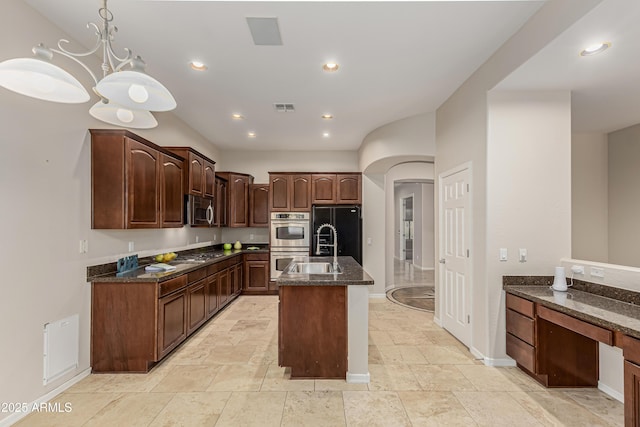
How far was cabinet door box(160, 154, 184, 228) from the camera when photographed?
3.64 meters

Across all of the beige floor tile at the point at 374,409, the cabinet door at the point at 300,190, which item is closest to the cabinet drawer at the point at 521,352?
the beige floor tile at the point at 374,409

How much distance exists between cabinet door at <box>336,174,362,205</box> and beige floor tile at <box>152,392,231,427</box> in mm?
4145

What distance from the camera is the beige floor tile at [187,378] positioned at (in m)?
2.71

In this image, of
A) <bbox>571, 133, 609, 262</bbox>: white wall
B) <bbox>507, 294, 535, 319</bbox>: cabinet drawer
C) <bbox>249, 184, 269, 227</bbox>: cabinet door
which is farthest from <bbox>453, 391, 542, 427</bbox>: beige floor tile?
<bbox>249, 184, 269, 227</bbox>: cabinet door

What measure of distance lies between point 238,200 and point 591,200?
236 inches

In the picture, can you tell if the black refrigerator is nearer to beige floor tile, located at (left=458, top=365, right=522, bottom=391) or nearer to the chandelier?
beige floor tile, located at (left=458, top=365, right=522, bottom=391)

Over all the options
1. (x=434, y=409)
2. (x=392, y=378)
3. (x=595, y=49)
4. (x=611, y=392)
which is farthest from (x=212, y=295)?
(x=595, y=49)

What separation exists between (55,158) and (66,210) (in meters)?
0.43

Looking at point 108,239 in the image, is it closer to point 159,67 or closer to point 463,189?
point 159,67

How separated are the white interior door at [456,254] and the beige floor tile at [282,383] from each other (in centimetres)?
192

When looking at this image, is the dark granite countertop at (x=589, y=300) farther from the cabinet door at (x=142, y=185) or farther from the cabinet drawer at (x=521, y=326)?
the cabinet door at (x=142, y=185)

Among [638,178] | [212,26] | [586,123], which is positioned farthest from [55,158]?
[638,178]

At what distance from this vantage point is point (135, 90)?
1.58 metres

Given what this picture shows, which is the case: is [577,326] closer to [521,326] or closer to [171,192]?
[521,326]
